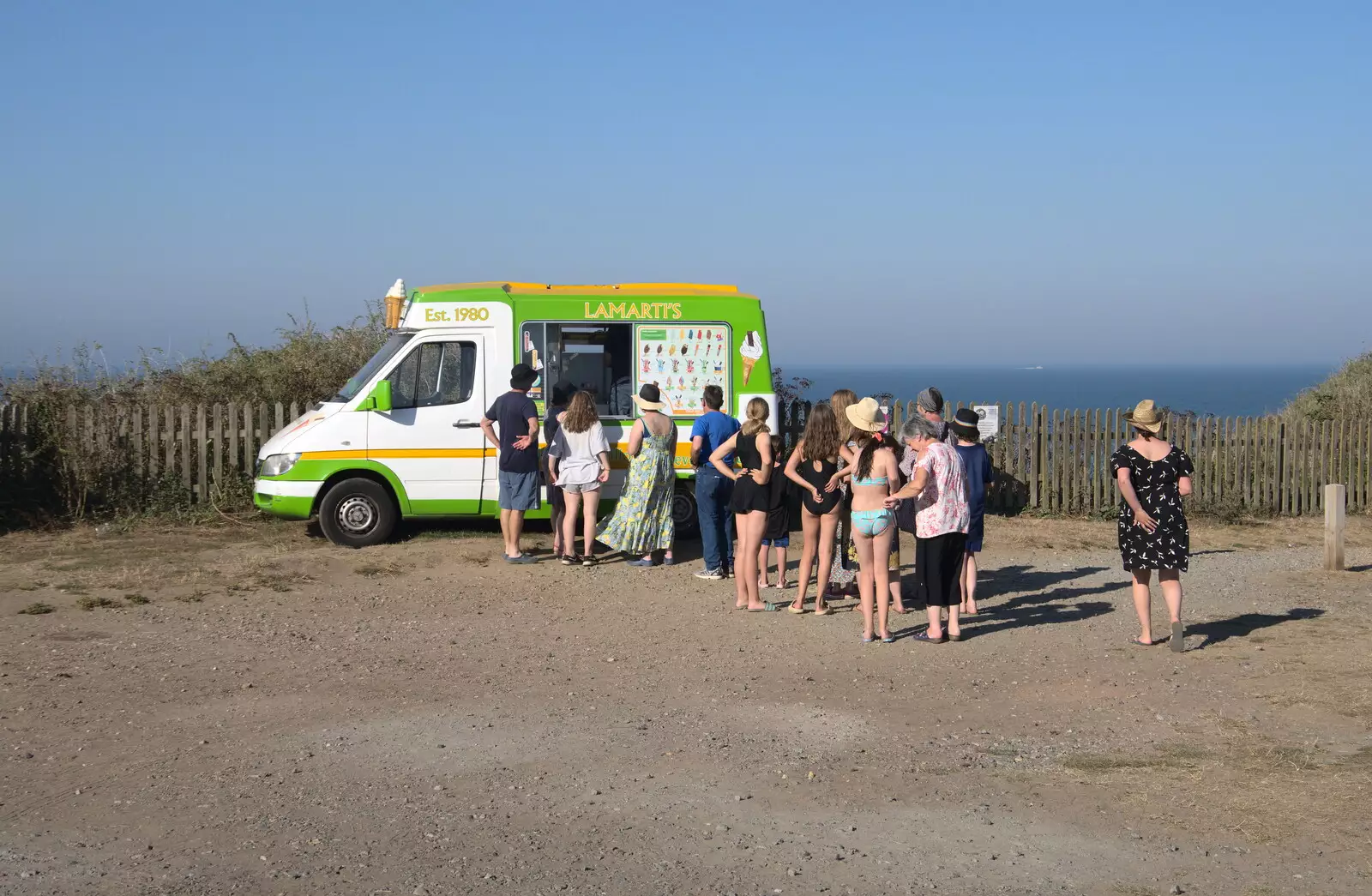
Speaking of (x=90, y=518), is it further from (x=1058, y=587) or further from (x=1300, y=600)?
(x=1300, y=600)

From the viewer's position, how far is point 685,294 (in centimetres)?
1320

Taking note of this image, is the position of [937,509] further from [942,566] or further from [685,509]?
[685,509]

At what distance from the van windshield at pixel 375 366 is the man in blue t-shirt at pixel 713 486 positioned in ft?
11.1

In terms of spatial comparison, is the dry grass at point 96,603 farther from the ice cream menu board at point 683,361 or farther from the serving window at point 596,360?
the ice cream menu board at point 683,361

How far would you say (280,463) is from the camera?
12.7 m

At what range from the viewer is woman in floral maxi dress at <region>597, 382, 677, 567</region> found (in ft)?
38.4

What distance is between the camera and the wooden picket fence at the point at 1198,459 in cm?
1656

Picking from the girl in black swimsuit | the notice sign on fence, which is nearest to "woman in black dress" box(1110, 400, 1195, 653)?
the girl in black swimsuit

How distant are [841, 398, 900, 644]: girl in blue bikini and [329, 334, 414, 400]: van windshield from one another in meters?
5.49

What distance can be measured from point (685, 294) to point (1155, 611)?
5.56 meters

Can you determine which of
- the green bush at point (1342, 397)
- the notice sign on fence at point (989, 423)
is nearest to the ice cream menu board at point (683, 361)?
the notice sign on fence at point (989, 423)

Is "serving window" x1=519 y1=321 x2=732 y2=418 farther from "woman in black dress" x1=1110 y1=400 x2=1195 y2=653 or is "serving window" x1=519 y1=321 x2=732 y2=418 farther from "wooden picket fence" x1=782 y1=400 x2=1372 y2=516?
"woman in black dress" x1=1110 y1=400 x2=1195 y2=653

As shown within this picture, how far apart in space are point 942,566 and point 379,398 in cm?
615

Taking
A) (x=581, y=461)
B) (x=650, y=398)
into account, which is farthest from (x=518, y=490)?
(x=650, y=398)
